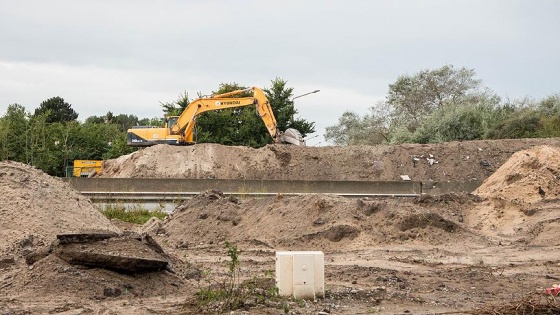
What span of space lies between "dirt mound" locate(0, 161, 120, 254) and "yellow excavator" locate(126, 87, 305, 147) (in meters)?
19.0

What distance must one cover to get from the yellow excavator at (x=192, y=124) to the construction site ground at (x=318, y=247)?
1422 centimetres

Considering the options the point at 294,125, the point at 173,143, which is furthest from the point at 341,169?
the point at 294,125

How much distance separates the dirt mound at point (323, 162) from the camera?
97.1 feet

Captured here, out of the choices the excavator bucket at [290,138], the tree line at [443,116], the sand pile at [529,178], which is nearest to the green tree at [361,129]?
the tree line at [443,116]

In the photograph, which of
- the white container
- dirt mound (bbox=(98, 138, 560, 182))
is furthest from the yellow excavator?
the white container

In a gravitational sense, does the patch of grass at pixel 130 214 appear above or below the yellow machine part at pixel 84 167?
below

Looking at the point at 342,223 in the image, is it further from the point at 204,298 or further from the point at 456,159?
the point at 456,159

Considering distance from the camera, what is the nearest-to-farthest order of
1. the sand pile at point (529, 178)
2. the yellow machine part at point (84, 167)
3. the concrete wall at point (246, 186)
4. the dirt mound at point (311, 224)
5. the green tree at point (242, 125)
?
the dirt mound at point (311, 224) → the sand pile at point (529, 178) → the concrete wall at point (246, 186) → the yellow machine part at point (84, 167) → the green tree at point (242, 125)

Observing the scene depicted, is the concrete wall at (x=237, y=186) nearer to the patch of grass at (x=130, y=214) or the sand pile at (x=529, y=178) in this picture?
the patch of grass at (x=130, y=214)

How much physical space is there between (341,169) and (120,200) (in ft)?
35.9

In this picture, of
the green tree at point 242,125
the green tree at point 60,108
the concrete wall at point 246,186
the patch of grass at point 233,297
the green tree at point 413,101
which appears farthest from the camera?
the green tree at point 60,108

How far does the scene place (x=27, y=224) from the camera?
1208 centimetres

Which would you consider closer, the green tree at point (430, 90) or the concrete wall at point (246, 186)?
the concrete wall at point (246, 186)

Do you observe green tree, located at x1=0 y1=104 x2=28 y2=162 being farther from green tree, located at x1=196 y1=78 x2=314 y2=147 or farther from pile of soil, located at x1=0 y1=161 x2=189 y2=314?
pile of soil, located at x1=0 y1=161 x2=189 y2=314
